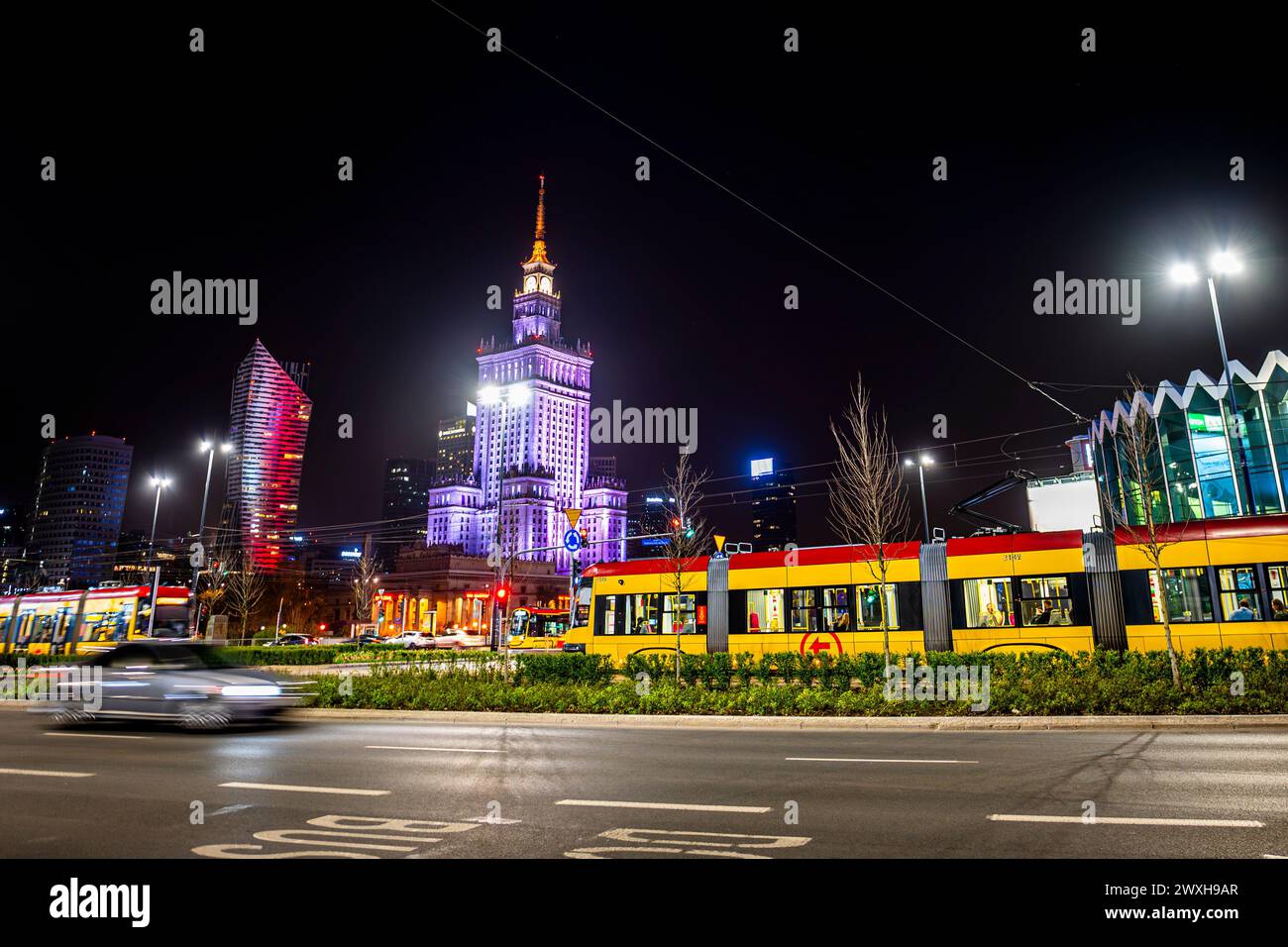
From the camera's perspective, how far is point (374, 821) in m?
6.59

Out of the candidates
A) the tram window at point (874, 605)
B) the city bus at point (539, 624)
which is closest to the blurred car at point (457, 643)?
the city bus at point (539, 624)

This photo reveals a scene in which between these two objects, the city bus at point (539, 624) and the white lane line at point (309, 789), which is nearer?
the white lane line at point (309, 789)

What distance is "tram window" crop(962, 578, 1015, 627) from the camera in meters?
19.6

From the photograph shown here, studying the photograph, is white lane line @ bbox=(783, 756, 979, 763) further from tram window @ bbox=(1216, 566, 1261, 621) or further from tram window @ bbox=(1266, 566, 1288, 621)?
tram window @ bbox=(1266, 566, 1288, 621)

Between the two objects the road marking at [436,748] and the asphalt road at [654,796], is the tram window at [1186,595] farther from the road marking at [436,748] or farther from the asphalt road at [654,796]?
the road marking at [436,748]

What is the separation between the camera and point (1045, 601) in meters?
19.2

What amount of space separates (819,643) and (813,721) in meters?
7.30

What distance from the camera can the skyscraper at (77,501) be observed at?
156m

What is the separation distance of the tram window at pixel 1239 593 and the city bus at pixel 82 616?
1323 inches

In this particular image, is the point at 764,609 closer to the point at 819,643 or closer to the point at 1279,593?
the point at 819,643

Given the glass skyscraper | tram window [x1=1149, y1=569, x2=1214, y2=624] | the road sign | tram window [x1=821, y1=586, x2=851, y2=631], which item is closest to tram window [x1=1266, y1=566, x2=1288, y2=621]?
tram window [x1=1149, y1=569, x2=1214, y2=624]
